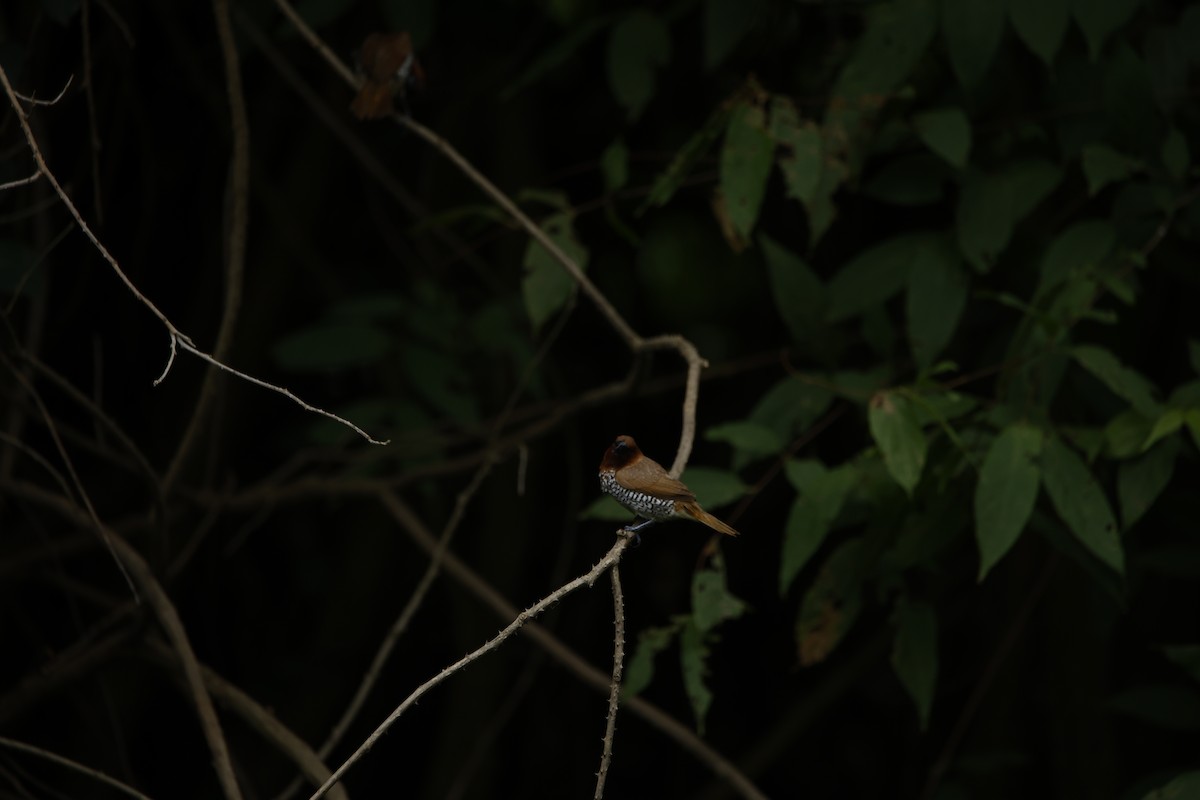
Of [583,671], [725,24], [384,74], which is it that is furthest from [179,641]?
[725,24]

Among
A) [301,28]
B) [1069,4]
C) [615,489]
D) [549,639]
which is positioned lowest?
[549,639]

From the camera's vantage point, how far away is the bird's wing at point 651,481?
1659 millimetres

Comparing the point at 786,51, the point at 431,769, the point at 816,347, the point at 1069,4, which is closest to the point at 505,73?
the point at 786,51

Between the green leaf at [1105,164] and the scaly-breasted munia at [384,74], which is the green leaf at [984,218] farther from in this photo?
the scaly-breasted munia at [384,74]

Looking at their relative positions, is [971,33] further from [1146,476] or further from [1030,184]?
[1146,476]

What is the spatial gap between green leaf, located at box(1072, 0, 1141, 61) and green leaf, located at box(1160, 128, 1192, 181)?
23cm

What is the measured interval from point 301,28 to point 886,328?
109 cm

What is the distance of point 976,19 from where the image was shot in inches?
90.1

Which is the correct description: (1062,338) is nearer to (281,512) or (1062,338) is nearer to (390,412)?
(390,412)

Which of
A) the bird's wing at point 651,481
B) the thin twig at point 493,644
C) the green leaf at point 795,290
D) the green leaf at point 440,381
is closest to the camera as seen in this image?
the thin twig at point 493,644

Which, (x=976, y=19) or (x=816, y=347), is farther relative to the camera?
(x=816, y=347)

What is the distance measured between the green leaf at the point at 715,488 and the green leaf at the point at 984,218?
20.6 inches

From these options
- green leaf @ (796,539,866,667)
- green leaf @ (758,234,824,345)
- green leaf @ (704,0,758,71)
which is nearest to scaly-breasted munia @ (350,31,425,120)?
green leaf @ (704,0,758,71)

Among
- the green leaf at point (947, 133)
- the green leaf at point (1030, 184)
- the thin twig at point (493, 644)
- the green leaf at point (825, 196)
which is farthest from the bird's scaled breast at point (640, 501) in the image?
the green leaf at point (1030, 184)
